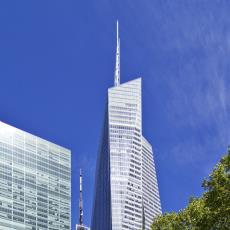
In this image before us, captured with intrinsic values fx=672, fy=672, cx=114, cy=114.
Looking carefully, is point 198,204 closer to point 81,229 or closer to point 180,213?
point 180,213

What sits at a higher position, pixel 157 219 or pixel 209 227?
pixel 157 219

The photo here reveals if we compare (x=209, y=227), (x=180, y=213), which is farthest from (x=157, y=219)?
(x=209, y=227)

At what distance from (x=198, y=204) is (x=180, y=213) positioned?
6244mm

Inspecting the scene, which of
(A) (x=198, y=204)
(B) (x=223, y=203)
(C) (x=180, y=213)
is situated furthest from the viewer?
(C) (x=180, y=213)

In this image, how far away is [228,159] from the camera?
55625 mm

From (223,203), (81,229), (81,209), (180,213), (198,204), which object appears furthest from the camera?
(81,209)

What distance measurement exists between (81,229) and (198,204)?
22373 millimetres

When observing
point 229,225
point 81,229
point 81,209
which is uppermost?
point 81,209

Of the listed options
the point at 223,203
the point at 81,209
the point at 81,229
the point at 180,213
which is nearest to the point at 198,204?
the point at 180,213

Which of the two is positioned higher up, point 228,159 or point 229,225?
point 228,159

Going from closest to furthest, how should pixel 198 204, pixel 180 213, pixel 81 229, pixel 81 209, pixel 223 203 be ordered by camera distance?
1. pixel 223 203
2. pixel 198 204
3. pixel 180 213
4. pixel 81 229
5. pixel 81 209

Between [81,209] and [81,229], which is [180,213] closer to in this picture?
[81,229]

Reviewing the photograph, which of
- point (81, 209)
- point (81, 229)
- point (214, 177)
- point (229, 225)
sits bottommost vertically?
point (229, 225)

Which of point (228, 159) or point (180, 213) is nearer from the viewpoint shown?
point (228, 159)
